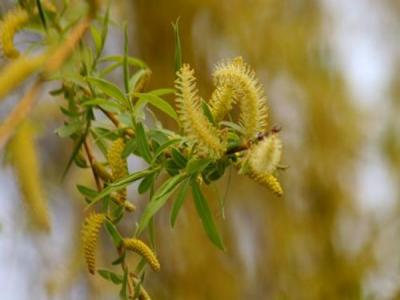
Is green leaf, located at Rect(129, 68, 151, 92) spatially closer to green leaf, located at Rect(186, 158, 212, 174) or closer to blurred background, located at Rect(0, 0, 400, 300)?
green leaf, located at Rect(186, 158, 212, 174)

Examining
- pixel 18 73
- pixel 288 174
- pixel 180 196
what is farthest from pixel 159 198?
pixel 288 174

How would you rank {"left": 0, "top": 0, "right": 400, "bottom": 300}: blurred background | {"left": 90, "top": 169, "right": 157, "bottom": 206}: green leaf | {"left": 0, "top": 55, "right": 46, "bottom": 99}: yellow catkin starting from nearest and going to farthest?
{"left": 0, "top": 55, "right": 46, "bottom": 99}: yellow catkin < {"left": 90, "top": 169, "right": 157, "bottom": 206}: green leaf < {"left": 0, "top": 0, "right": 400, "bottom": 300}: blurred background

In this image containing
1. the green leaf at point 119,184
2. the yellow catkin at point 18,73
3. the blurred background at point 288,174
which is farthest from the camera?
the blurred background at point 288,174

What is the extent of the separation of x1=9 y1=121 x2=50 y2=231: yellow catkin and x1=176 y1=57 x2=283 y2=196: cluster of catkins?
0.07 m

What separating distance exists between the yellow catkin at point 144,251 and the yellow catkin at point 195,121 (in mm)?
57

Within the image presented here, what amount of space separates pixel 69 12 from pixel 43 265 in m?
0.65

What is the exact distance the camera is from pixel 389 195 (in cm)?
133

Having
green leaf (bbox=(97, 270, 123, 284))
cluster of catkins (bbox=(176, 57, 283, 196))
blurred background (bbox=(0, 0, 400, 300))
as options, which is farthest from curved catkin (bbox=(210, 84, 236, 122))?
blurred background (bbox=(0, 0, 400, 300))

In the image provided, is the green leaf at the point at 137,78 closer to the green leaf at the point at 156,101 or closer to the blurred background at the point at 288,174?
the green leaf at the point at 156,101

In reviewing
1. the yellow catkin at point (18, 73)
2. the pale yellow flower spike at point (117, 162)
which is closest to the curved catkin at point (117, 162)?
the pale yellow flower spike at point (117, 162)

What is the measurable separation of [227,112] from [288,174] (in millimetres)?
953

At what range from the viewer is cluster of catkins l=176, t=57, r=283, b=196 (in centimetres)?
33

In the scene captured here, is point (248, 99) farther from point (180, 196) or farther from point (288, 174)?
point (288, 174)

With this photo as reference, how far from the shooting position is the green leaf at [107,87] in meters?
0.39
